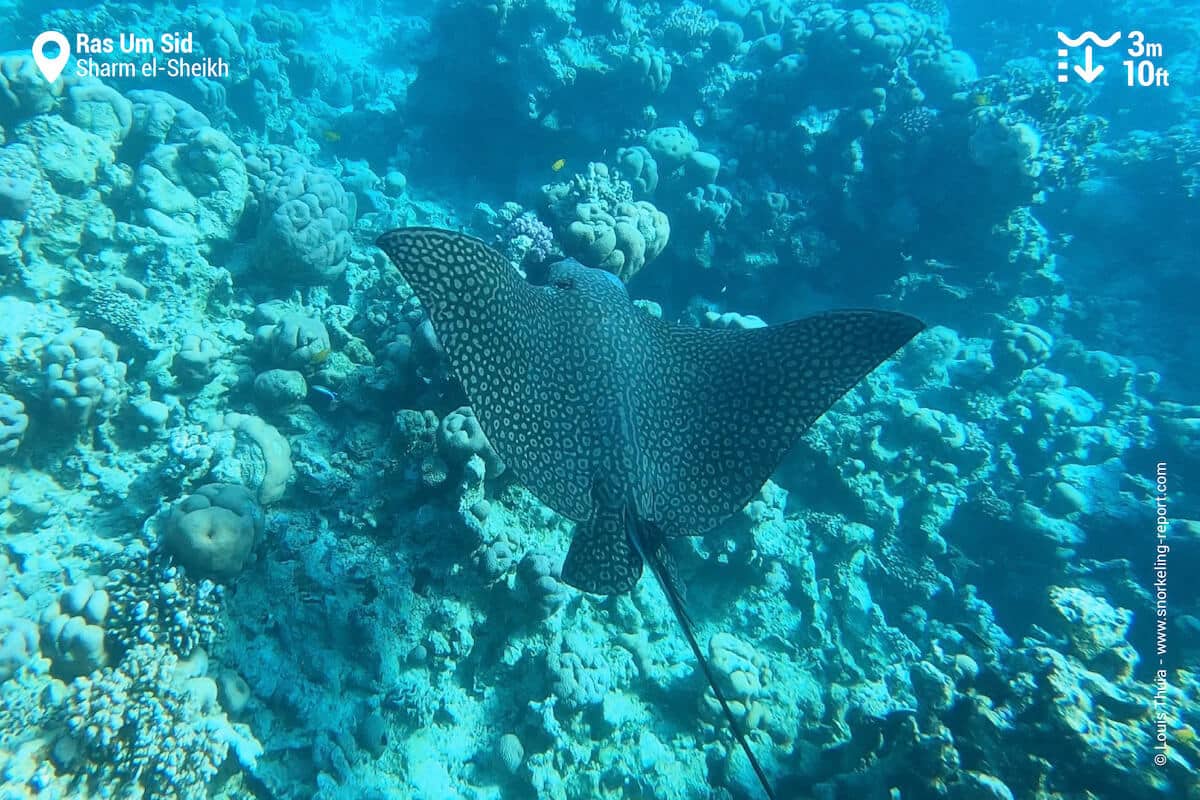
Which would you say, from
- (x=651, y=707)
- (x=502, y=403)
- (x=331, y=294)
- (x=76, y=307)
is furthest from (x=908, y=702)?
(x=76, y=307)

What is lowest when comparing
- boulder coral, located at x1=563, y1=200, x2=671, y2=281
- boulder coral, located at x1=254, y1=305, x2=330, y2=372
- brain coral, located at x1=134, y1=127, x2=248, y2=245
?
boulder coral, located at x1=254, y1=305, x2=330, y2=372

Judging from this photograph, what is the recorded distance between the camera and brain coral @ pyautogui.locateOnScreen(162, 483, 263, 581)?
451cm

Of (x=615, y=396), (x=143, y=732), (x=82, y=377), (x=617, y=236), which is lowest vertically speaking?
(x=143, y=732)

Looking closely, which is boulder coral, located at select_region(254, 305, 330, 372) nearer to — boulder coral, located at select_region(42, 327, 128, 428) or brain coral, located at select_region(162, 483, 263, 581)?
boulder coral, located at select_region(42, 327, 128, 428)

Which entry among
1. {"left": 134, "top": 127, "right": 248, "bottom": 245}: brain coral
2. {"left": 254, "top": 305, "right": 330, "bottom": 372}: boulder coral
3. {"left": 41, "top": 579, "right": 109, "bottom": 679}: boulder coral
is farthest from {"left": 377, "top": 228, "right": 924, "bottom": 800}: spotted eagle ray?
{"left": 134, "top": 127, "right": 248, "bottom": 245}: brain coral

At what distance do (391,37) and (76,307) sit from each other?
74.0 ft

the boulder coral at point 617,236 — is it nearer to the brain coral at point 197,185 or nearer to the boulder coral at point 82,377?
the brain coral at point 197,185

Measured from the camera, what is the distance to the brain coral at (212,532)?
451 cm

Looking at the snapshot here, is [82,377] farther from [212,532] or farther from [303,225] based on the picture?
[303,225]

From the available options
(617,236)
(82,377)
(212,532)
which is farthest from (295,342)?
(617,236)

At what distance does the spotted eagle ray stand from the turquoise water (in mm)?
38

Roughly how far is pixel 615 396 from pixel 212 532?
369 cm

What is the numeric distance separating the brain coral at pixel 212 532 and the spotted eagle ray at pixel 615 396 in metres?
2.48

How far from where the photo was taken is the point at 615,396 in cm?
466
